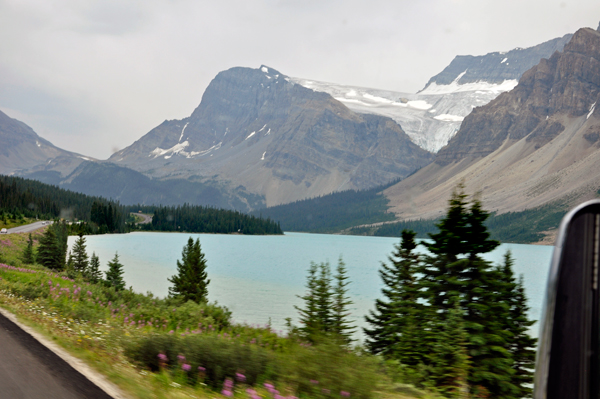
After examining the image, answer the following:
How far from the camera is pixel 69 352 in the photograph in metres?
8.73

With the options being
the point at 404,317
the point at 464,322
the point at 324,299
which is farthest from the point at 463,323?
the point at 324,299

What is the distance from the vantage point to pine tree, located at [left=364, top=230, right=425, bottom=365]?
11.8 m

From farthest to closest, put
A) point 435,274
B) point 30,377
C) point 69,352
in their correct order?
point 435,274 → point 69,352 → point 30,377

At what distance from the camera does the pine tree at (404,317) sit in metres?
11.8

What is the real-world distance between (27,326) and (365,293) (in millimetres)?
48751

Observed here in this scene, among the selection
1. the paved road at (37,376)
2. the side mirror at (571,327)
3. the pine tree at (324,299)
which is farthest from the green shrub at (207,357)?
the pine tree at (324,299)

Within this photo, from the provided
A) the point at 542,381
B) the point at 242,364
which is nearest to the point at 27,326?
the point at 242,364

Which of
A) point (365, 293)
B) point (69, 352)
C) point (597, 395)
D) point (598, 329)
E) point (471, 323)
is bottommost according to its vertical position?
point (365, 293)

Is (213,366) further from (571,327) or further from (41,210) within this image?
(41,210)

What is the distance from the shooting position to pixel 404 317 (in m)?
13.9

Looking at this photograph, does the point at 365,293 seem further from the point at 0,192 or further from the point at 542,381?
the point at 0,192

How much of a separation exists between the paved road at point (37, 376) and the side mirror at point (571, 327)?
5.45 metres

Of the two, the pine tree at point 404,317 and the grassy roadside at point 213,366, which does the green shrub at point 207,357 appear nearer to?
the grassy roadside at point 213,366

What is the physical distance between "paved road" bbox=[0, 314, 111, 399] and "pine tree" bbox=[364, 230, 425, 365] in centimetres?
766
